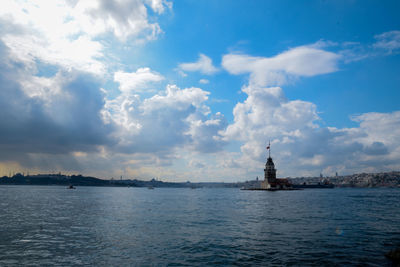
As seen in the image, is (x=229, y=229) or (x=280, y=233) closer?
(x=280, y=233)

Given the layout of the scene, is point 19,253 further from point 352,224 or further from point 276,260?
point 352,224

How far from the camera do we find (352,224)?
39.9m

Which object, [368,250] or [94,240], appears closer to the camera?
[368,250]

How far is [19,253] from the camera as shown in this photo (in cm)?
2402

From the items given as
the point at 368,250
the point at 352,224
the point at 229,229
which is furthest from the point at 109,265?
the point at 352,224

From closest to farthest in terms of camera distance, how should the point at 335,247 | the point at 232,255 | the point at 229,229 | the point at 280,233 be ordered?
the point at 232,255 < the point at 335,247 < the point at 280,233 < the point at 229,229

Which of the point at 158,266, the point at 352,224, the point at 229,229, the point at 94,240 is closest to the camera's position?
the point at 158,266

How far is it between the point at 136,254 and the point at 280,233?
18.1 metres

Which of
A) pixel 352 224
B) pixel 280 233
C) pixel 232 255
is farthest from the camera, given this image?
pixel 352 224

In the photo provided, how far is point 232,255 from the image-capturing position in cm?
2342

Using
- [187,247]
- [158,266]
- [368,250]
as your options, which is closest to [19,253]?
[158,266]

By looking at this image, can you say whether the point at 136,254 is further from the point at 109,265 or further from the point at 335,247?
the point at 335,247

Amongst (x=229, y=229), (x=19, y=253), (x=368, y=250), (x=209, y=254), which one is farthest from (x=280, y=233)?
(x=19, y=253)

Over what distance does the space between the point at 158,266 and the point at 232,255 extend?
263 inches
